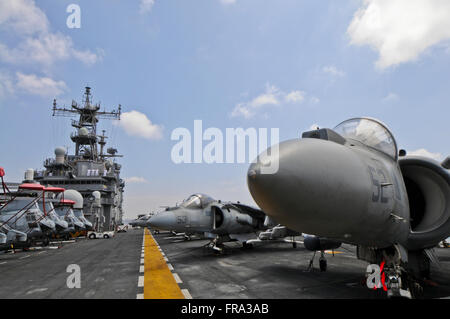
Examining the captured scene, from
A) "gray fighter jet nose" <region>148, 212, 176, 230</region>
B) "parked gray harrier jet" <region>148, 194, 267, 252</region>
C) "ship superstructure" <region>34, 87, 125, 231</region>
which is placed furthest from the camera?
"ship superstructure" <region>34, 87, 125, 231</region>

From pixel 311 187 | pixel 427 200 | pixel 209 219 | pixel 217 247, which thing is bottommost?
pixel 217 247

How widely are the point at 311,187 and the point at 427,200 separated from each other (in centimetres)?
387

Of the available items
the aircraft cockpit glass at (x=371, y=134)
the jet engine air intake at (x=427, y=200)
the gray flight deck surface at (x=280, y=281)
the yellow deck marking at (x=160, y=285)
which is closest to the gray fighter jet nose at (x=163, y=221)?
the gray flight deck surface at (x=280, y=281)

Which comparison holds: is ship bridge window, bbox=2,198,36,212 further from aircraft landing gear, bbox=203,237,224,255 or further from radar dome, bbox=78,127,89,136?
radar dome, bbox=78,127,89,136

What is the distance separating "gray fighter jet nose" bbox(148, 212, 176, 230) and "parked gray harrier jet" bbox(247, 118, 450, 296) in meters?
8.09

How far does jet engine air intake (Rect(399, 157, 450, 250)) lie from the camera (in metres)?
4.61

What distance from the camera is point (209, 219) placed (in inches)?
504

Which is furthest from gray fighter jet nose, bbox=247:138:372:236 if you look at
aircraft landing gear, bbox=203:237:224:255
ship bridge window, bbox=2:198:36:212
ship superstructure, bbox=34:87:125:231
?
ship superstructure, bbox=34:87:125:231

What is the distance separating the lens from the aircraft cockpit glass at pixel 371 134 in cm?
461

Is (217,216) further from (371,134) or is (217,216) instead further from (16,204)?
(16,204)

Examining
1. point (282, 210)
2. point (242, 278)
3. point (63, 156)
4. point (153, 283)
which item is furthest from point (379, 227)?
point (63, 156)

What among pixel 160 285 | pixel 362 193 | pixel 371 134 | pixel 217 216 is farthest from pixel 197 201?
pixel 362 193

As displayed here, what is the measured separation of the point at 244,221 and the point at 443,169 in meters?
9.42

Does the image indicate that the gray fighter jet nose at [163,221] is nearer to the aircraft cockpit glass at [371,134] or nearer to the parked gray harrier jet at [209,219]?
the parked gray harrier jet at [209,219]
